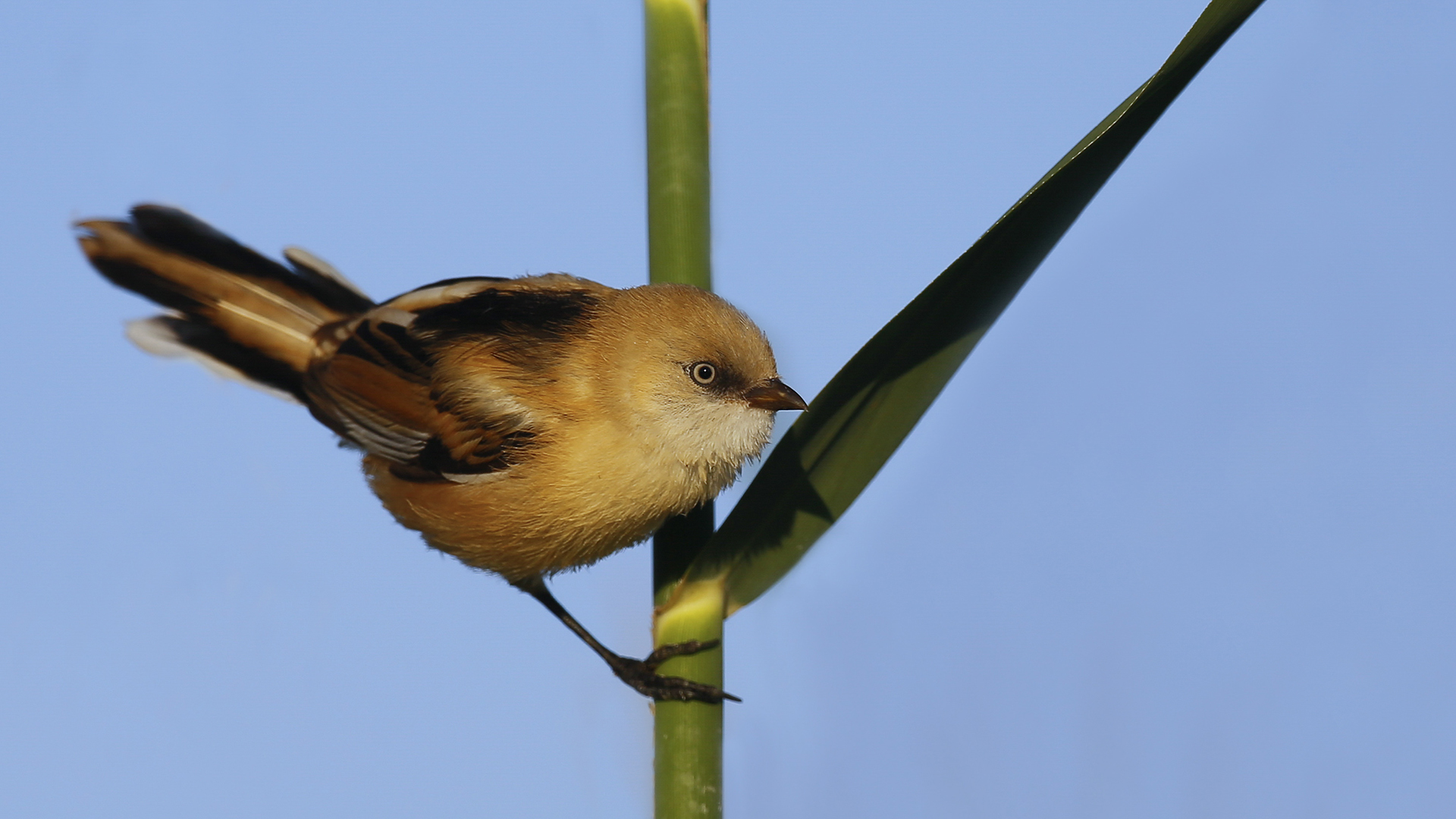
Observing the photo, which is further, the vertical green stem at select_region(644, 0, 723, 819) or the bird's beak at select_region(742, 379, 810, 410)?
the bird's beak at select_region(742, 379, 810, 410)

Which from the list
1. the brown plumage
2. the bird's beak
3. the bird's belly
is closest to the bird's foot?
the bird's belly

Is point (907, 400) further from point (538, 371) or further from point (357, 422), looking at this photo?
point (357, 422)

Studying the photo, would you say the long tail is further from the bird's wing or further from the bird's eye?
the bird's eye

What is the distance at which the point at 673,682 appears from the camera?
2.04 m

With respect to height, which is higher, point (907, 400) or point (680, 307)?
point (680, 307)

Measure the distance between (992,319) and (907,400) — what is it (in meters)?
0.24

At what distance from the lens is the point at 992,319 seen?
207 centimetres

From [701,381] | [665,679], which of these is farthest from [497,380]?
[665,679]

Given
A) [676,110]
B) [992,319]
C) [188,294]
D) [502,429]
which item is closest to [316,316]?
[188,294]

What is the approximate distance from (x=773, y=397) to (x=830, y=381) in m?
1.01

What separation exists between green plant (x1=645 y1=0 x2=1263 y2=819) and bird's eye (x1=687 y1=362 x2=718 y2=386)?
531mm

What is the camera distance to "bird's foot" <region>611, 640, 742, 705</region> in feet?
6.63

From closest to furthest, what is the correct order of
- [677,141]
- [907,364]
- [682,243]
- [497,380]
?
[907,364] → [677,141] → [682,243] → [497,380]

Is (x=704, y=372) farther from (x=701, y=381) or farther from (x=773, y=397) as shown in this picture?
(x=773, y=397)
